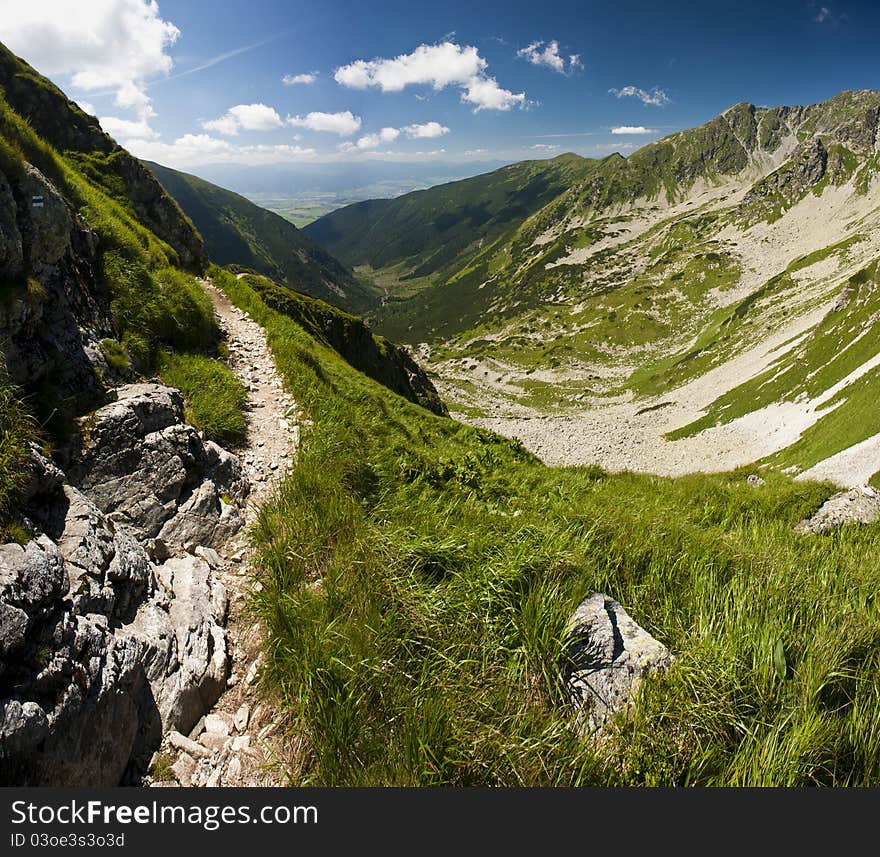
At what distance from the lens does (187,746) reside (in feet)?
12.8

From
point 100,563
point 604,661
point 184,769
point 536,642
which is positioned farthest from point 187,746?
point 604,661

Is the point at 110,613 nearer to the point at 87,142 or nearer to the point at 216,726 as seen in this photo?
the point at 216,726

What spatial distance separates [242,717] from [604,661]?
352 centimetres

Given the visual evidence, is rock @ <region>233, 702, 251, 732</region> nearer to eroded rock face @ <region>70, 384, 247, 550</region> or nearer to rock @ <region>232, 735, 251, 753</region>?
rock @ <region>232, 735, 251, 753</region>

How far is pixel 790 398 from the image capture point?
60.3 meters

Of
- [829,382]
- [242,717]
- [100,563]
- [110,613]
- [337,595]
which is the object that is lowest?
[829,382]

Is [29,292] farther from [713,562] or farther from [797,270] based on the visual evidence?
[797,270]

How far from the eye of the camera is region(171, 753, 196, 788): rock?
3.75 meters

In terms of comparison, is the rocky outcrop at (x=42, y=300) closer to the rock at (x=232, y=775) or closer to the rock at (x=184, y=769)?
the rock at (x=184, y=769)

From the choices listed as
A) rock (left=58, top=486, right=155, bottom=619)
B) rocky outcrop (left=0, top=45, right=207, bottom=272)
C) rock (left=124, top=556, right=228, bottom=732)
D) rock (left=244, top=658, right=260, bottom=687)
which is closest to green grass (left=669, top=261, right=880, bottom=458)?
rock (left=244, top=658, right=260, bottom=687)

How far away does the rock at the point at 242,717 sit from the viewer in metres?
4.16

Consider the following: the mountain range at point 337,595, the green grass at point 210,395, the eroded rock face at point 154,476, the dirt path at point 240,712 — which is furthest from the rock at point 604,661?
the green grass at point 210,395

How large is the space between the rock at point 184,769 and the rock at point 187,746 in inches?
2.0

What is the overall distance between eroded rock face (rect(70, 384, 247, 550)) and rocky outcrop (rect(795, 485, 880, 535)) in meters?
11.5
